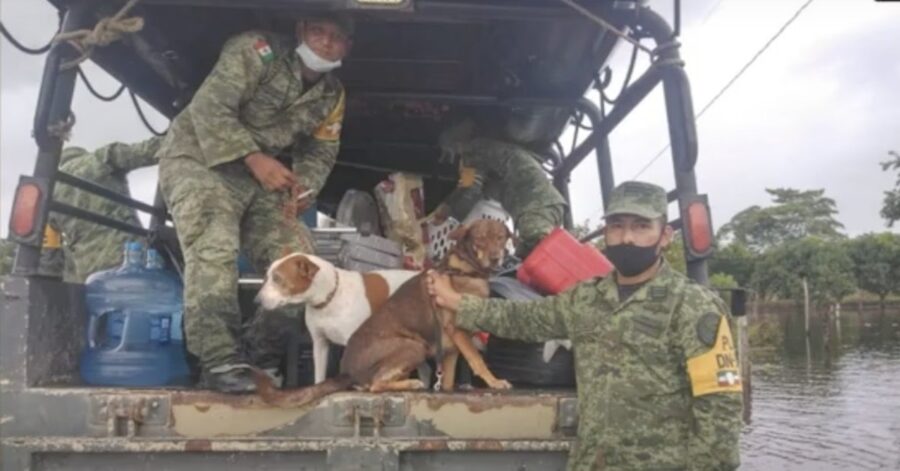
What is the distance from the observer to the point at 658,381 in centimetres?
296

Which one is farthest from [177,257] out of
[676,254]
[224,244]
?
[676,254]

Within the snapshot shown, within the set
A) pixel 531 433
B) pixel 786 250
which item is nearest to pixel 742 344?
pixel 531 433

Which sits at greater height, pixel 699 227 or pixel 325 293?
pixel 699 227

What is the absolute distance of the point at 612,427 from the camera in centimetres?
298

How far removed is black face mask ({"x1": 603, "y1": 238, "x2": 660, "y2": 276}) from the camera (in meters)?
3.07

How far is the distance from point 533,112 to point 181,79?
2.06 meters

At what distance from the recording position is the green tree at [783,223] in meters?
106

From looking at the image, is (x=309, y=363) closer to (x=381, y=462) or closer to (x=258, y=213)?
(x=258, y=213)

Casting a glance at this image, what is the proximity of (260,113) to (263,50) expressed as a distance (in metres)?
0.29

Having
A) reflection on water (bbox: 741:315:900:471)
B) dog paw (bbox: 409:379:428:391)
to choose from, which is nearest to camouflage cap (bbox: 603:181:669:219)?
Result: dog paw (bbox: 409:379:428:391)

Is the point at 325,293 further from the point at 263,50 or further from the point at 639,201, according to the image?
the point at 639,201

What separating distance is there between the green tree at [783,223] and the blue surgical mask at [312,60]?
105863 mm

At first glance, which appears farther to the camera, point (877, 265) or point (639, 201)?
point (877, 265)

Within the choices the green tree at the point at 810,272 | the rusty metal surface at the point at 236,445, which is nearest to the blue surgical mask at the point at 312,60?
the rusty metal surface at the point at 236,445
